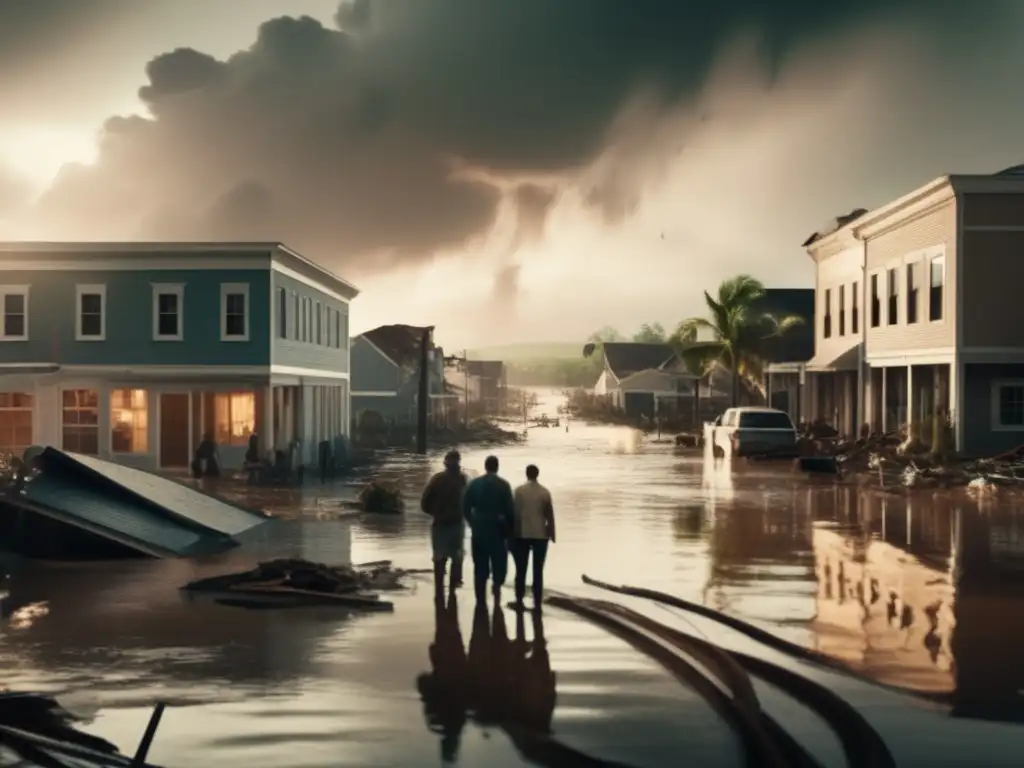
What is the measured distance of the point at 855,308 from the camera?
53812 millimetres

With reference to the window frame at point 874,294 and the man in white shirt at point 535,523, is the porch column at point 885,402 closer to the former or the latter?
the window frame at point 874,294

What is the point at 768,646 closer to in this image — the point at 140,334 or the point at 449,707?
the point at 449,707

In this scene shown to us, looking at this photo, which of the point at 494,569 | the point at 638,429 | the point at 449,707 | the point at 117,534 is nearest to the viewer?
the point at 449,707

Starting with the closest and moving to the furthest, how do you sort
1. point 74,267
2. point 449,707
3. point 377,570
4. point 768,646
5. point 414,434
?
point 449,707
point 768,646
point 377,570
point 74,267
point 414,434

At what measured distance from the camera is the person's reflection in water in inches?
400

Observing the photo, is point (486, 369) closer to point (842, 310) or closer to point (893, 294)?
point (842, 310)

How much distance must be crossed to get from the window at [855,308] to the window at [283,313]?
2037 centimetres

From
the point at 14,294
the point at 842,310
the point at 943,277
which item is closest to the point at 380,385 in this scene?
the point at 842,310

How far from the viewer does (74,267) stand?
43375 mm

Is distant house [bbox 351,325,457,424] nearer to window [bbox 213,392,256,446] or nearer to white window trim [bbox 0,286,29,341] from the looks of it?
window [bbox 213,392,256,446]

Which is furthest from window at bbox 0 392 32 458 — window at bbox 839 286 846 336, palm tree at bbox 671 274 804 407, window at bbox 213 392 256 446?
palm tree at bbox 671 274 804 407

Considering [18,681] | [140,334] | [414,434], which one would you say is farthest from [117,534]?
[414,434]

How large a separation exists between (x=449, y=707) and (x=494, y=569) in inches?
199

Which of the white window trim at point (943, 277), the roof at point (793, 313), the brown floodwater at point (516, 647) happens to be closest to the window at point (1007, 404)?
the white window trim at point (943, 277)
